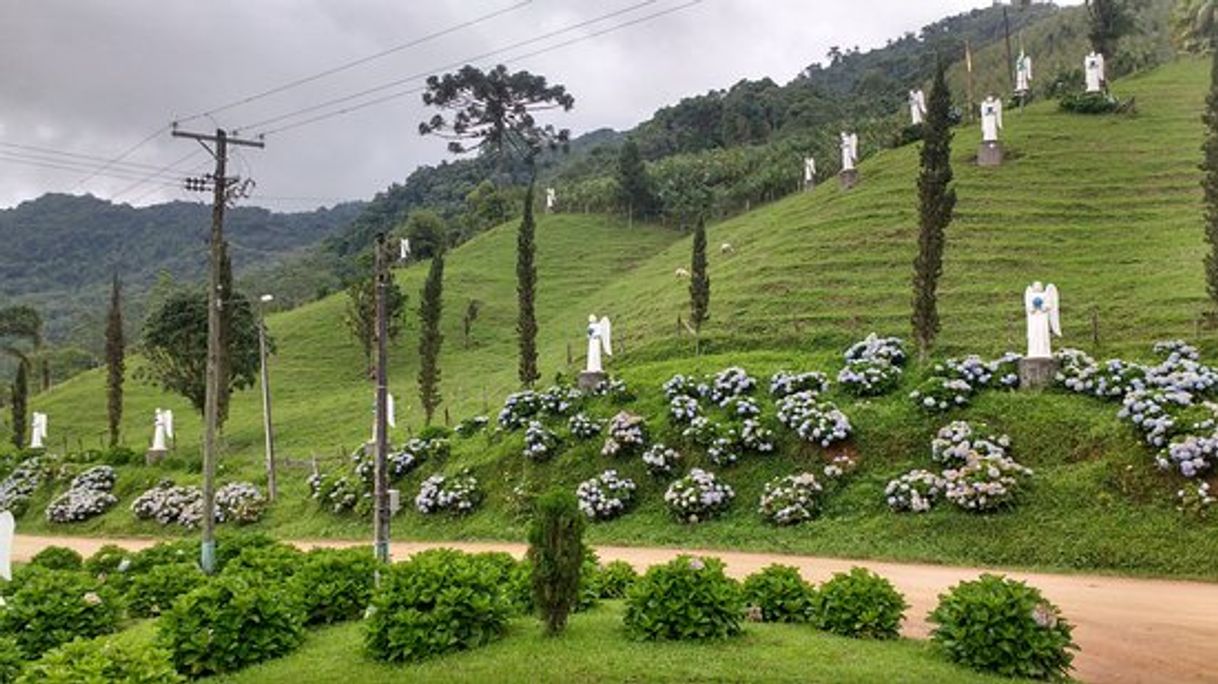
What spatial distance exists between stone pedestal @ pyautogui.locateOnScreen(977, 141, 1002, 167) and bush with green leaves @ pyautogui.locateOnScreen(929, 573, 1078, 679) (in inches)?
1482

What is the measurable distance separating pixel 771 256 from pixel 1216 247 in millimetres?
19402

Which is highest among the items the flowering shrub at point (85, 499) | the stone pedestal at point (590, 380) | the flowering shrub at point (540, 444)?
the stone pedestal at point (590, 380)

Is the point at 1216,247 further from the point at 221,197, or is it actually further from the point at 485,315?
the point at 485,315

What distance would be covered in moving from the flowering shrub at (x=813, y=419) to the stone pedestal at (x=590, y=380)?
639 centimetres

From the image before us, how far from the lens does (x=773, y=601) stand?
11133mm

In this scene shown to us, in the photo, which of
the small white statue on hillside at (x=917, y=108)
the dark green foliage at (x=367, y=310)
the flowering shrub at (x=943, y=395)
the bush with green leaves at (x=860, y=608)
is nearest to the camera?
the bush with green leaves at (x=860, y=608)

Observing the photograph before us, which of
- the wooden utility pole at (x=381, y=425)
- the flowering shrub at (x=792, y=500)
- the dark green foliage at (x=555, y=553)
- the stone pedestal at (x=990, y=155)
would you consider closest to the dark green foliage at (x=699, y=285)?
the flowering shrub at (x=792, y=500)

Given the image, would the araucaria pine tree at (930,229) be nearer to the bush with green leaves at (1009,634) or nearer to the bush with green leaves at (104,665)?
the bush with green leaves at (1009,634)

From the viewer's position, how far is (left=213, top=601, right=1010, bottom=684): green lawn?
876 centimetres

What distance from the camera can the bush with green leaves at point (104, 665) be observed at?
7.47m

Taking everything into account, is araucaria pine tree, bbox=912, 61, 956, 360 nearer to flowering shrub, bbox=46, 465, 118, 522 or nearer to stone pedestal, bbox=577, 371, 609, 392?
stone pedestal, bbox=577, 371, 609, 392

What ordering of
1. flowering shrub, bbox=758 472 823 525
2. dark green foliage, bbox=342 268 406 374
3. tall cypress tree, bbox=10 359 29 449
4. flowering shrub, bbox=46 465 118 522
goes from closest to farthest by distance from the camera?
flowering shrub, bbox=758 472 823 525
flowering shrub, bbox=46 465 118 522
dark green foliage, bbox=342 268 406 374
tall cypress tree, bbox=10 359 29 449

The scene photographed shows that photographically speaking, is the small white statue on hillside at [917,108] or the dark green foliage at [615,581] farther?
the small white statue on hillside at [917,108]

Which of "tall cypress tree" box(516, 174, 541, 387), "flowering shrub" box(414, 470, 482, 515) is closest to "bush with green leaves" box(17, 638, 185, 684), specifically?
"flowering shrub" box(414, 470, 482, 515)
